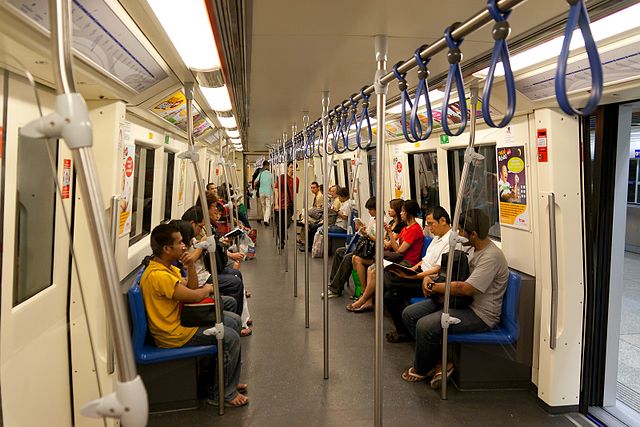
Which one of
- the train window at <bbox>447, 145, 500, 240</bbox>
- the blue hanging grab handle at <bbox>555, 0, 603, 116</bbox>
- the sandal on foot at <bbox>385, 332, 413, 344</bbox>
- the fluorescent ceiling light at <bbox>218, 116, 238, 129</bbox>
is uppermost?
the fluorescent ceiling light at <bbox>218, 116, 238, 129</bbox>

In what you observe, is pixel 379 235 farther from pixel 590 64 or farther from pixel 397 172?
pixel 397 172

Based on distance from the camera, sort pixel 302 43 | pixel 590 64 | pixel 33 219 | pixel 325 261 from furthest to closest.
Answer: pixel 325 261 < pixel 302 43 < pixel 33 219 < pixel 590 64

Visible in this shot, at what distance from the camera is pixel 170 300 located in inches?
123

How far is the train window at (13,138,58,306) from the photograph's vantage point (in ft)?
5.82

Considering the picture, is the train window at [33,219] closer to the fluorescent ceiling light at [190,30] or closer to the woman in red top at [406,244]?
the fluorescent ceiling light at [190,30]

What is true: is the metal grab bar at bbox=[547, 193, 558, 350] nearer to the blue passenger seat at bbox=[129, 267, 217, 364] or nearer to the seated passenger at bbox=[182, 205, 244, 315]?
the blue passenger seat at bbox=[129, 267, 217, 364]

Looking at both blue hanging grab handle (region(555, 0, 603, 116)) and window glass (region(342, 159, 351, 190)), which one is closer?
blue hanging grab handle (region(555, 0, 603, 116))

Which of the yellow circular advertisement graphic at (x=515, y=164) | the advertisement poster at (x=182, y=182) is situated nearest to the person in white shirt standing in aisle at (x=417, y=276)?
the yellow circular advertisement graphic at (x=515, y=164)

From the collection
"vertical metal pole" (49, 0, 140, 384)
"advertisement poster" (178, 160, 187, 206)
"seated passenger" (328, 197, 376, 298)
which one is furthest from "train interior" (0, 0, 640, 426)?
"seated passenger" (328, 197, 376, 298)

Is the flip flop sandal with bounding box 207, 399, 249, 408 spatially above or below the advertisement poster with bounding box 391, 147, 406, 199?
below

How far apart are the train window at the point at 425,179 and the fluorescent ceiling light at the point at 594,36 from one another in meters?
2.94

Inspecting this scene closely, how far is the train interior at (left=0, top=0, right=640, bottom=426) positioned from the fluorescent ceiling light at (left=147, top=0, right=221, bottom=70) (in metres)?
0.01

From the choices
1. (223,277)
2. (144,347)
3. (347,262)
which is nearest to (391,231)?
(347,262)

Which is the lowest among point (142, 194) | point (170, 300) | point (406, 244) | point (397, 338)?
point (397, 338)
